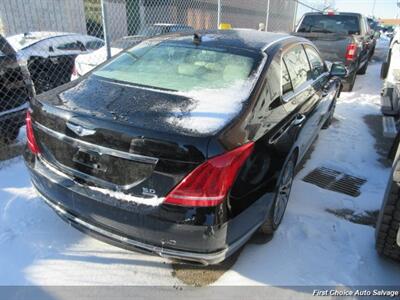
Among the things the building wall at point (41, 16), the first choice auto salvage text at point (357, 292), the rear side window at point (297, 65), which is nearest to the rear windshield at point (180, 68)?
the rear side window at point (297, 65)

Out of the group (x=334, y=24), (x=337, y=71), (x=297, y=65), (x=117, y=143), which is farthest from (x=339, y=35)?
(x=117, y=143)

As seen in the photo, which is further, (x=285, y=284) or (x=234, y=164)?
(x=285, y=284)

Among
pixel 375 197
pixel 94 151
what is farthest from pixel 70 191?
pixel 375 197

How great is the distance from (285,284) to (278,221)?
0.61 m

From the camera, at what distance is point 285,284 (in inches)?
95.9

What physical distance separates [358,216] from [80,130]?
2657 millimetres

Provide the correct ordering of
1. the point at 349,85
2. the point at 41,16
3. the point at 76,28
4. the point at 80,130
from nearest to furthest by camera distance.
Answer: the point at 80,130, the point at 349,85, the point at 41,16, the point at 76,28

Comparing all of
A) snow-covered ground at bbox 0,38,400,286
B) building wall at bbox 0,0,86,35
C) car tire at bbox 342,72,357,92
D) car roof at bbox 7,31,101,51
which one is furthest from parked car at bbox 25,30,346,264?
building wall at bbox 0,0,86,35

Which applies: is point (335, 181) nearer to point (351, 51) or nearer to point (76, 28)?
point (351, 51)

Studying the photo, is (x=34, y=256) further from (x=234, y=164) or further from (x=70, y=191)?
(x=234, y=164)

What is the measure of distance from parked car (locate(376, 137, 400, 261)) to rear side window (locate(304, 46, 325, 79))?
177 cm

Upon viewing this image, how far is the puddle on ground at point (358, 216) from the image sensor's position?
3188 mm

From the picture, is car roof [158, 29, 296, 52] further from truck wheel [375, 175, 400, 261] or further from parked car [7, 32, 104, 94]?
parked car [7, 32, 104, 94]

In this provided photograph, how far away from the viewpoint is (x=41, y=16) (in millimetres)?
13211
